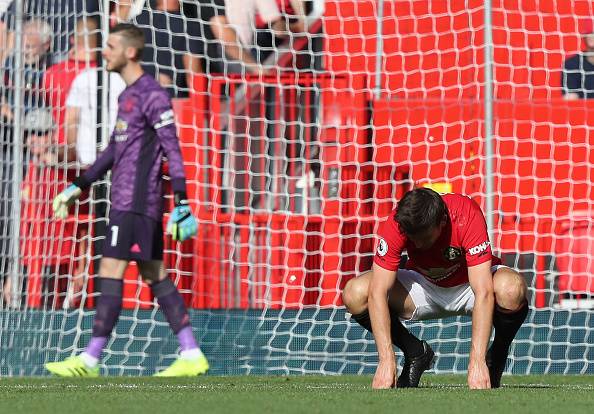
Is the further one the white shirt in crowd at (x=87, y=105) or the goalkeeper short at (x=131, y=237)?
the white shirt in crowd at (x=87, y=105)

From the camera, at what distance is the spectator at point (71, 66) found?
806cm

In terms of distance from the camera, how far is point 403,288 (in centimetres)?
527

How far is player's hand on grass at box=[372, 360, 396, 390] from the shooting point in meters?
4.90

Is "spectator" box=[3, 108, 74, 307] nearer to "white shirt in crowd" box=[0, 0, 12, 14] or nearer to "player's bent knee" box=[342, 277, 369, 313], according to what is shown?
"white shirt in crowd" box=[0, 0, 12, 14]

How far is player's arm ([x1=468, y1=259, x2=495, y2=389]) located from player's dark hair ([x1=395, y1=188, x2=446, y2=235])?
0.27 meters

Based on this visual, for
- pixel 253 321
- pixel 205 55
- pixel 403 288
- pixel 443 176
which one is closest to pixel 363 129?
pixel 443 176

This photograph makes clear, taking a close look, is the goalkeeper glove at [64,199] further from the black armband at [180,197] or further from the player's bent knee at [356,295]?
the player's bent knee at [356,295]

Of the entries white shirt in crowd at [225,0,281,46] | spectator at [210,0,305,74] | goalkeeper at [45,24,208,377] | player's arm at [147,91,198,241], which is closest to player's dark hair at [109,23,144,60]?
goalkeeper at [45,24,208,377]

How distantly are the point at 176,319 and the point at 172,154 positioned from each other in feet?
2.53

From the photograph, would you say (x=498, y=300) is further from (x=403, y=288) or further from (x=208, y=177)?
(x=208, y=177)

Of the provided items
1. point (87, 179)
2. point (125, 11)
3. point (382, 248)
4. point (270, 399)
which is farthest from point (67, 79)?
point (270, 399)

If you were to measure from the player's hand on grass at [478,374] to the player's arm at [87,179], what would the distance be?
2.39m

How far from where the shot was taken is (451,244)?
4965mm

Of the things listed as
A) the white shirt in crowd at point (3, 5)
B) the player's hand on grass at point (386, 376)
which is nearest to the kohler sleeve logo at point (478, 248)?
the player's hand on grass at point (386, 376)
